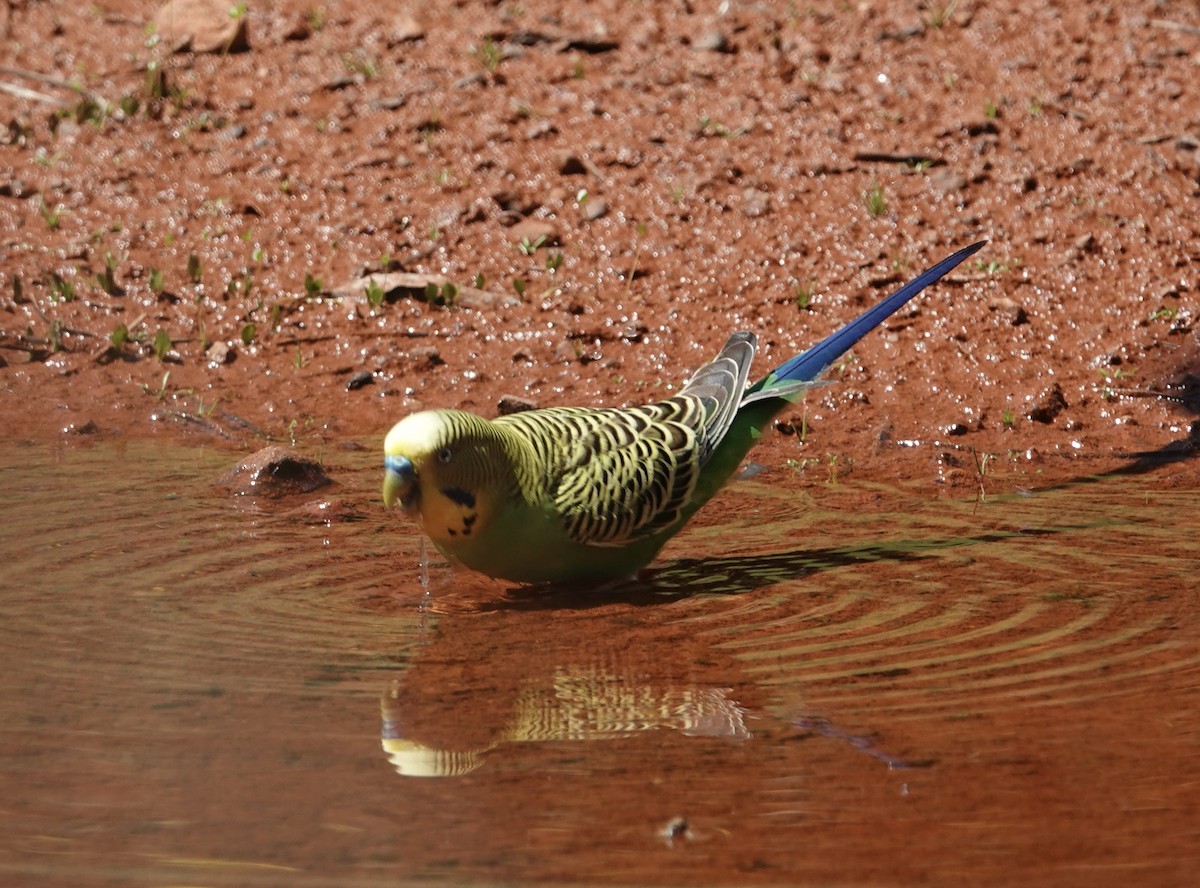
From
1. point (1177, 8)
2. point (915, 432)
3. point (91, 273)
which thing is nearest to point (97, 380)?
point (91, 273)

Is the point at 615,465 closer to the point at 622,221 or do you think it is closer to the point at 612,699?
the point at 612,699

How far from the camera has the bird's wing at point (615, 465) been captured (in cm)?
527

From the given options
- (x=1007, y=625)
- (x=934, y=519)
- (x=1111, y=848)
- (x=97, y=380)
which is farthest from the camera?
(x=97, y=380)

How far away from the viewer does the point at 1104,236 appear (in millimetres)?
8438

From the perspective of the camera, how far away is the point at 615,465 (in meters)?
5.45

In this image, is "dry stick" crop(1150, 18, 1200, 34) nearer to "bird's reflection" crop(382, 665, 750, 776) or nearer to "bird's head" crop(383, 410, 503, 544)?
"bird's head" crop(383, 410, 503, 544)

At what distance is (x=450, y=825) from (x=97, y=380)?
5280mm

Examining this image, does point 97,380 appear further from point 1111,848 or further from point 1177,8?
point 1177,8

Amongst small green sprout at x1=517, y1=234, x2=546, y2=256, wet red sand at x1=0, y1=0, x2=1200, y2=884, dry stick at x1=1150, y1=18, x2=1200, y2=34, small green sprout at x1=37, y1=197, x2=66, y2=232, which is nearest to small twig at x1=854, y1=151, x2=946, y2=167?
wet red sand at x1=0, y1=0, x2=1200, y2=884

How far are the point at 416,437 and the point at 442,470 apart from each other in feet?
0.47

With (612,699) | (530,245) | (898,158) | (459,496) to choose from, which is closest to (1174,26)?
(898,158)

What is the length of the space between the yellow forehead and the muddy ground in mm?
2561

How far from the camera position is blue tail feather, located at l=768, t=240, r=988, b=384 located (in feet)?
20.2

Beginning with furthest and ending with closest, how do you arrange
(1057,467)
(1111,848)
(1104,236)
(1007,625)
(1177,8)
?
(1177,8) → (1104,236) → (1057,467) → (1007,625) → (1111,848)
